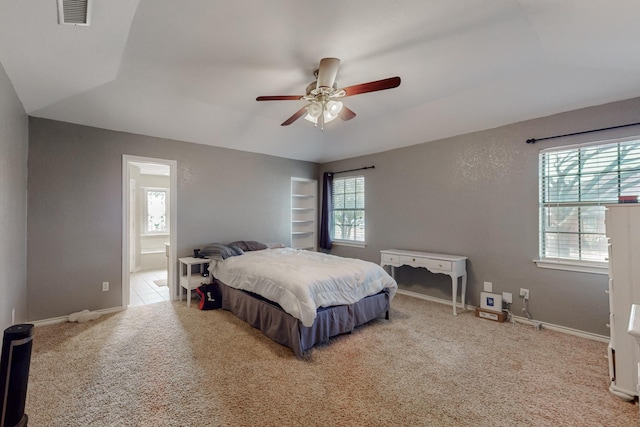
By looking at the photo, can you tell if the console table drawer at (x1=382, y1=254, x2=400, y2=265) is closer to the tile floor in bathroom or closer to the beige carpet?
the beige carpet

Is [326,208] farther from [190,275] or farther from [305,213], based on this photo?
[190,275]

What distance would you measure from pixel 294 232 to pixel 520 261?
12.8 ft

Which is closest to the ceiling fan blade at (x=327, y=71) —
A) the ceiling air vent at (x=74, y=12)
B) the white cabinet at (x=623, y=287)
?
the ceiling air vent at (x=74, y=12)

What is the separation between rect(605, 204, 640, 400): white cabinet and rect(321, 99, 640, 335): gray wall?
1142mm

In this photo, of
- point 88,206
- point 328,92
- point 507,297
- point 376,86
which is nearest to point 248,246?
point 88,206

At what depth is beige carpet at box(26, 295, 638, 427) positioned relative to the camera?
73.9 inches

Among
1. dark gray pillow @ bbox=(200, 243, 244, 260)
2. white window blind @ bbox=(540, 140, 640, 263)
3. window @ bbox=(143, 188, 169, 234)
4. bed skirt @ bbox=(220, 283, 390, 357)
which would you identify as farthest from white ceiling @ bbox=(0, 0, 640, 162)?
window @ bbox=(143, 188, 169, 234)

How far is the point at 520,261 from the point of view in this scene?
354 cm

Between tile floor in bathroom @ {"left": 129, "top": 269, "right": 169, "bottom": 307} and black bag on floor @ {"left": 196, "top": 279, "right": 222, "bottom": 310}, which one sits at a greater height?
black bag on floor @ {"left": 196, "top": 279, "right": 222, "bottom": 310}

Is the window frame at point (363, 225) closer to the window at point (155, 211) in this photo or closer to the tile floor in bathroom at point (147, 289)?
the tile floor in bathroom at point (147, 289)

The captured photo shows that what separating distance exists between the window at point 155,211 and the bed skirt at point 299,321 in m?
4.42

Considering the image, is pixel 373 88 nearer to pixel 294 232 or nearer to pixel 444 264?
pixel 444 264

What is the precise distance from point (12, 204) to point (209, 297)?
7.33 feet

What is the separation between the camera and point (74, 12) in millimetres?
1847
